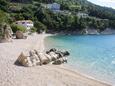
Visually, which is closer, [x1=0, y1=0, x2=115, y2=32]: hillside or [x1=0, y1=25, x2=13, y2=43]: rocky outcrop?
[x1=0, y1=25, x2=13, y2=43]: rocky outcrop

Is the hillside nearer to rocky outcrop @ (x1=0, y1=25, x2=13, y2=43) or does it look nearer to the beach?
rocky outcrop @ (x1=0, y1=25, x2=13, y2=43)

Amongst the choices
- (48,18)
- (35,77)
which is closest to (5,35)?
(35,77)

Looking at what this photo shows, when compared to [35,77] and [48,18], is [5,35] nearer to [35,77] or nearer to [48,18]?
[35,77]

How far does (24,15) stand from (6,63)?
75198 millimetres

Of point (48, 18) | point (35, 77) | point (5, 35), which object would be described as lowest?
point (48, 18)

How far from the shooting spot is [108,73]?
31.8 meters

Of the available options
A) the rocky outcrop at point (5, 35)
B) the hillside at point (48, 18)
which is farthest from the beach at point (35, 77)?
the hillside at point (48, 18)

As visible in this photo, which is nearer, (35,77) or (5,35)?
(35,77)

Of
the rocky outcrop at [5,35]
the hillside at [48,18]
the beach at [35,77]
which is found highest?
the beach at [35,77]

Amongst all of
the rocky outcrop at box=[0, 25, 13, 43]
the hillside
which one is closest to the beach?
the rocky outcrop at box=[0, 25, 13, 43]

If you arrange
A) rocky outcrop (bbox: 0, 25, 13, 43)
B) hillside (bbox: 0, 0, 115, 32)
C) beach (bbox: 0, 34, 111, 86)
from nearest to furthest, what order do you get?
1. beach (bbox: 0, 34, 111, 86)
2. rocky outcrop (bbox: 0, 25, 13, 43)
3. hillside (bbox: 0, 0, 115, 32)

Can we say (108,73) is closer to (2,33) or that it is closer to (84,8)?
(2,33)

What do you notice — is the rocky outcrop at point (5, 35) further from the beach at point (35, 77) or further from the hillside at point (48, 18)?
the hillside at point (48, 18)

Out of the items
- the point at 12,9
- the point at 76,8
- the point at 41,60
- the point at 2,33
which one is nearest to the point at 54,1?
the point at 76,8
